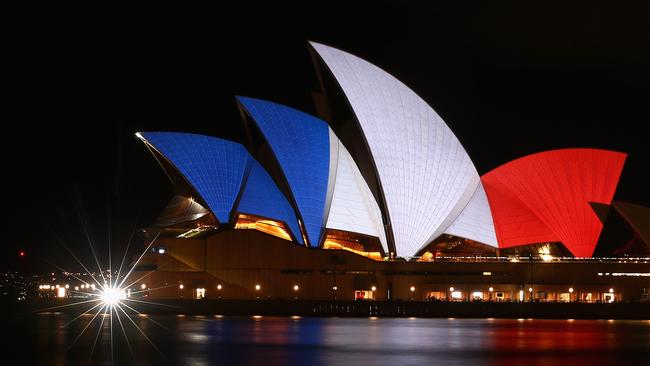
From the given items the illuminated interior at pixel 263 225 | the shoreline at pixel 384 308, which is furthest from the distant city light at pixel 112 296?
the illuminated interior at pixel 263 225

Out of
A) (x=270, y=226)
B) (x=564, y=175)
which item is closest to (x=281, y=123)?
(x=270, y=226)

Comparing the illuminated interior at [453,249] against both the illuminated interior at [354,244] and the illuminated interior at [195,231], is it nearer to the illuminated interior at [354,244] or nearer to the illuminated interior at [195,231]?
the illuminated interior at [354,244]

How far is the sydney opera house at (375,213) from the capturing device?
52.4m

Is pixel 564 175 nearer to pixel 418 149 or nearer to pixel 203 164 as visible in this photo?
pixel 418 149

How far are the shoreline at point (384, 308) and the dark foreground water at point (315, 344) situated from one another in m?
12.9

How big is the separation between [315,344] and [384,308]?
2533 cm

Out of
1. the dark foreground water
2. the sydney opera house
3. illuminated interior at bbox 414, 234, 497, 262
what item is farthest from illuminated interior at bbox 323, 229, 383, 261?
the dark foreground water

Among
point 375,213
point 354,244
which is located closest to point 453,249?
point 354,244

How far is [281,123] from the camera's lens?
5244 centimetres

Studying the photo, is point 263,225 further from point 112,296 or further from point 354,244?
point 112,296

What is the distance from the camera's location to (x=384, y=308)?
52500mm

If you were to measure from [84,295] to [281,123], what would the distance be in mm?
27354

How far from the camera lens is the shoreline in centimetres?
5100

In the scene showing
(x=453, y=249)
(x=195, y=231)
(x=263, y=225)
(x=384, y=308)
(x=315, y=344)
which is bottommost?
(x=315, y=344)
